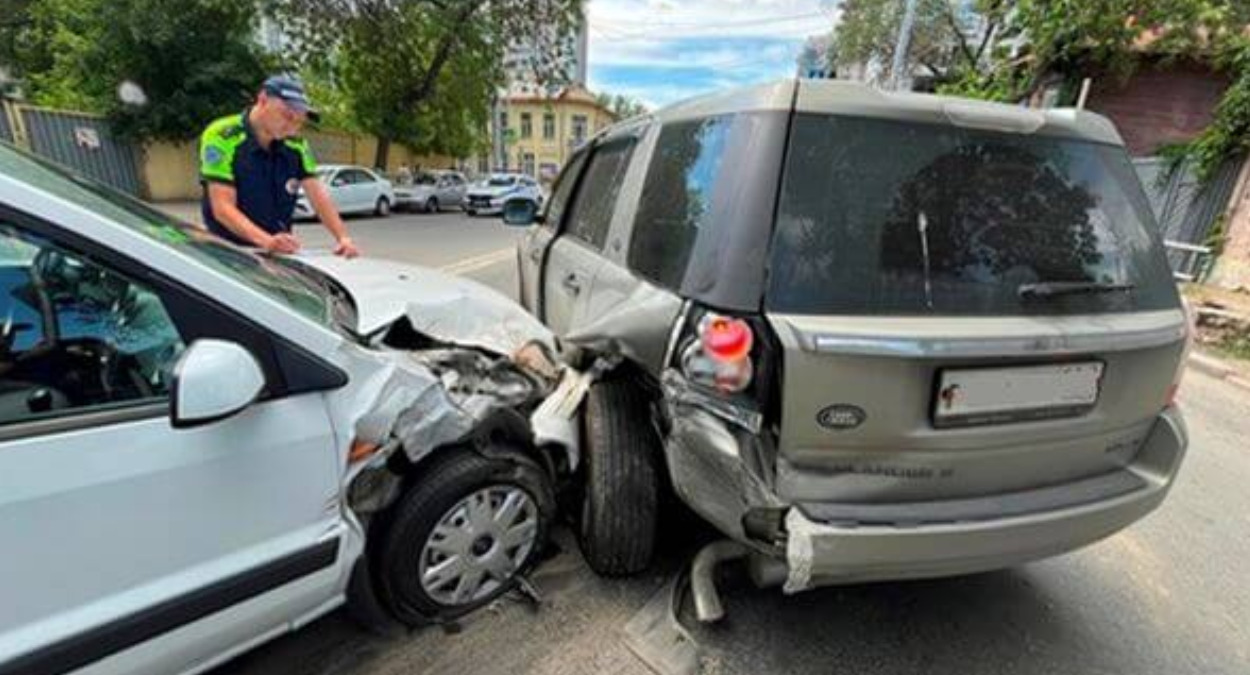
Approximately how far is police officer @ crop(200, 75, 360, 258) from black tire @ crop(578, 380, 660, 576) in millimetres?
1868

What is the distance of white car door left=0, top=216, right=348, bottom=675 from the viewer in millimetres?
1243

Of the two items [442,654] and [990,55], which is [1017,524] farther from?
[990,55]

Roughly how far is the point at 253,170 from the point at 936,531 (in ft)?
11.6

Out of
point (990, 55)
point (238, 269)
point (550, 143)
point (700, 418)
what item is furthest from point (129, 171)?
point (550, 143)

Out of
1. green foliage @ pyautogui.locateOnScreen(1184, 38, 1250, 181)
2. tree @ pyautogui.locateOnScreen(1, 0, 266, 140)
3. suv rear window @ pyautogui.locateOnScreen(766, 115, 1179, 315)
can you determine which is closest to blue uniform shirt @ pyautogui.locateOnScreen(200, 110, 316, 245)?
suv rear window @ pyautogui.locateOnScreen(766, 115, 1179, 315)

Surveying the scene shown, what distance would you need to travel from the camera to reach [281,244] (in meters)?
3.03

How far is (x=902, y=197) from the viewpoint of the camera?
175 cm

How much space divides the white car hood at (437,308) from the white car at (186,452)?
34 centimetres

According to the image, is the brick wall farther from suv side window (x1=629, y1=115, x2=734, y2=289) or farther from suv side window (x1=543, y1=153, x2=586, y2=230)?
suv side window (x1=629, y1=115, x2=734, y2=289)

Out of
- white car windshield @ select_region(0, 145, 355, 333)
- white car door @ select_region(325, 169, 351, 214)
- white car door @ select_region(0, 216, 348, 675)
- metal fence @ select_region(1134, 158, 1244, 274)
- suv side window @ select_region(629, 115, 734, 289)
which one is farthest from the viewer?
white car door @ select_region(325, 169, 351, 214)

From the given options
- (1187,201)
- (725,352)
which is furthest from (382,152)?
(725,352)

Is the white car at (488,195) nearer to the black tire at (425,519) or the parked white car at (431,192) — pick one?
the parked white car at (431,192)

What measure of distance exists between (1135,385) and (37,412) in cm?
288

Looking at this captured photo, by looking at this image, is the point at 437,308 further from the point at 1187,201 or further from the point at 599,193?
the point at 1187,201
